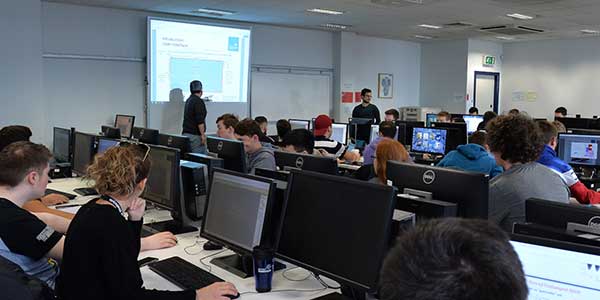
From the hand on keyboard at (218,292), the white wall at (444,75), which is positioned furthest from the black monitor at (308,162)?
the white wall at (444,75)

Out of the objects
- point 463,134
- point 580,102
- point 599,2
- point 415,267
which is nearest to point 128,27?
Answer: point 463,134

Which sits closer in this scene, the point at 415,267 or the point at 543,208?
the point at 415,267

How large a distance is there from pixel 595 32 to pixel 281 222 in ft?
35.0

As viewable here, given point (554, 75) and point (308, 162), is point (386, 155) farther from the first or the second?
point (554, 75)

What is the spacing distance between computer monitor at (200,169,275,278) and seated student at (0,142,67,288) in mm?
658

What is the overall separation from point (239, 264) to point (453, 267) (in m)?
1.89

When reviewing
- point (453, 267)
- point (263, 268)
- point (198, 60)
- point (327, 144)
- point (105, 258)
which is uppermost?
point (198, 60)

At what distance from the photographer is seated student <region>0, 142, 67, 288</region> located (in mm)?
2180

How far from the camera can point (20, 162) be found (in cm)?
244

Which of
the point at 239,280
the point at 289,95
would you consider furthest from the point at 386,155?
the point at 289,95

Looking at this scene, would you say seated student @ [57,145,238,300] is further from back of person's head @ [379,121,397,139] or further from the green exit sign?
the green exit sign

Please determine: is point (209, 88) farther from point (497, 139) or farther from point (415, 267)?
point (415, 267)

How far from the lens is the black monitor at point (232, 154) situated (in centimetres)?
373

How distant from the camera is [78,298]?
74.2 inches
